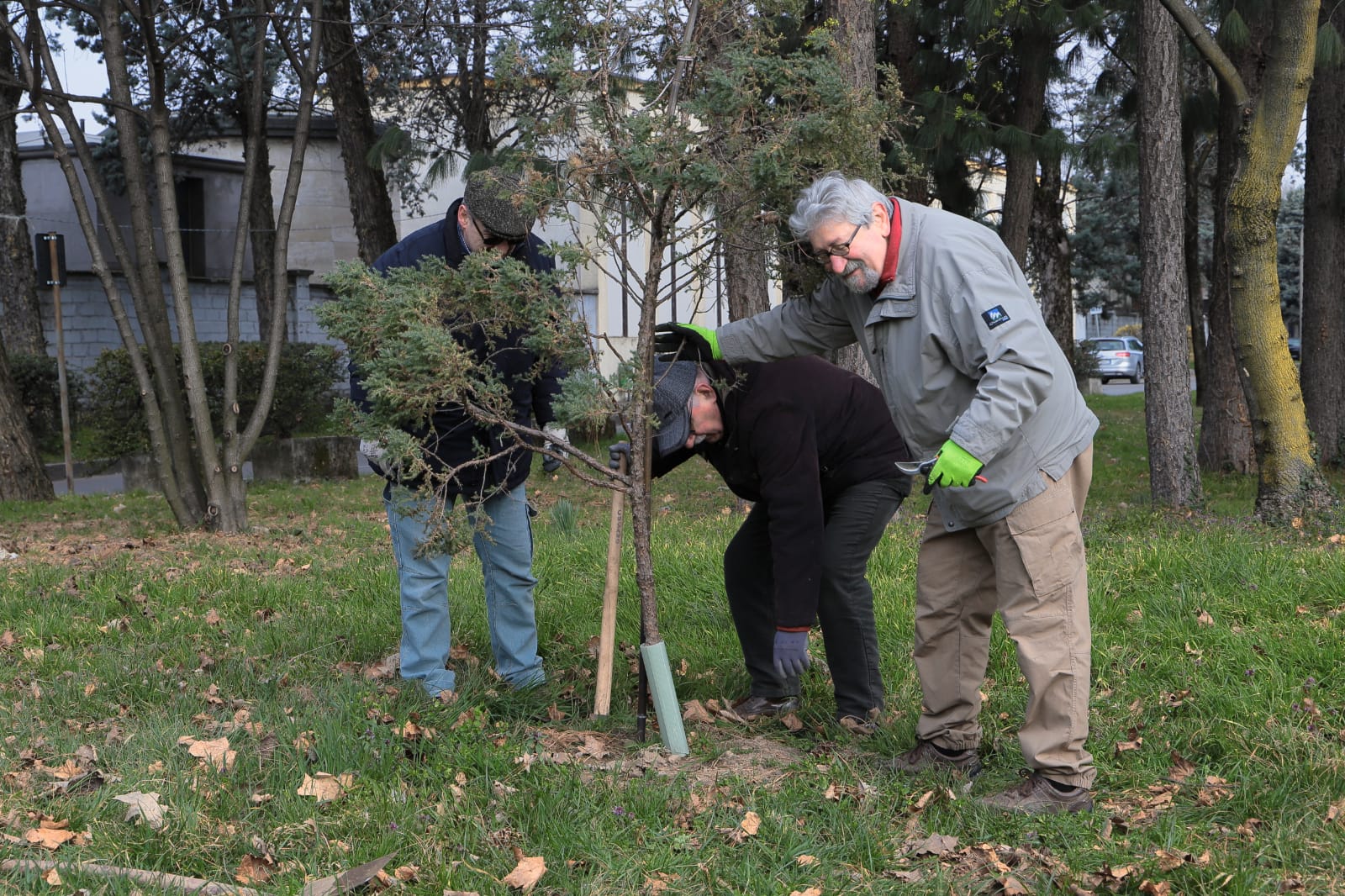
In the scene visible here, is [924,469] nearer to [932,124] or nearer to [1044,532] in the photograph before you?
[1044,532]

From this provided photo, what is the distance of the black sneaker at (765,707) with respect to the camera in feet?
14.6

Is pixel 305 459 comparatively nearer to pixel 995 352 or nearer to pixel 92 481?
pixel 92 481

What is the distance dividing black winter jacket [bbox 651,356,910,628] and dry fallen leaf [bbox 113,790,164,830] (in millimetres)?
1884

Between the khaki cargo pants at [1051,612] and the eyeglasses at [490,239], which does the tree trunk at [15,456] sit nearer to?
the eyeglasses at [490,239]

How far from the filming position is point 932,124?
40.0 ft

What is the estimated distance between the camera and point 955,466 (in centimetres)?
321

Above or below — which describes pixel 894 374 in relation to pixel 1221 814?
above

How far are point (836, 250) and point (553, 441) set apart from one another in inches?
45.6

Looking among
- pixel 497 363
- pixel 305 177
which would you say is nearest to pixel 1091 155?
pixel 497 363

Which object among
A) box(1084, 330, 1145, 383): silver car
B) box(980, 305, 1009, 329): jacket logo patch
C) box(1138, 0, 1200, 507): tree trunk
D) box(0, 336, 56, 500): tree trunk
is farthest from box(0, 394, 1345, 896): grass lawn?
box(1084, 330, 1145, 383): silver car

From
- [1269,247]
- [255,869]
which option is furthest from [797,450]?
[1269,247]

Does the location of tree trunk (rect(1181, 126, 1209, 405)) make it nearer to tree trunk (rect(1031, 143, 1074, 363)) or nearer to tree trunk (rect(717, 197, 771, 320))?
tree trunk (rect(1031, 143, 1074, 363))

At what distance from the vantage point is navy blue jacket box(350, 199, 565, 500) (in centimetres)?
418

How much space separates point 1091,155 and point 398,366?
10825 mm
